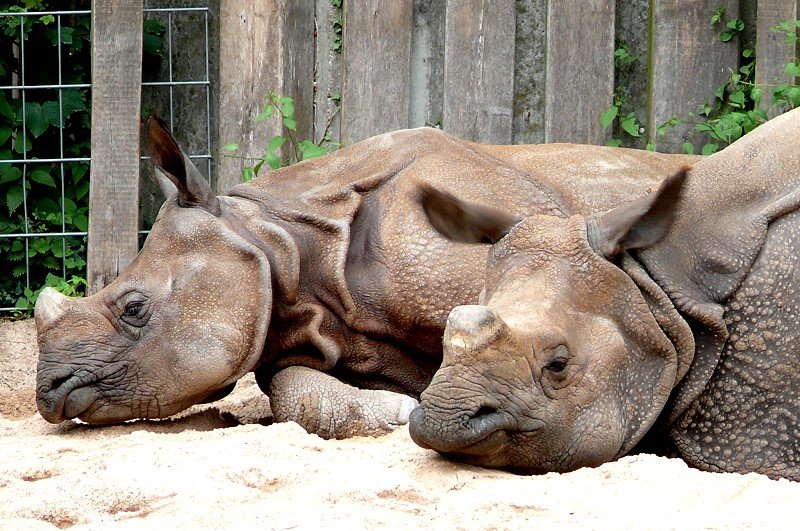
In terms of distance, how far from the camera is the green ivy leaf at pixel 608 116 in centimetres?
714

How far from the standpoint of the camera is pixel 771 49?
6.94 m

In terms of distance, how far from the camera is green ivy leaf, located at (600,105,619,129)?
714 centimetres

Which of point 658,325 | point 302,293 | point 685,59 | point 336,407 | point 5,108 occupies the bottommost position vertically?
point 336,407

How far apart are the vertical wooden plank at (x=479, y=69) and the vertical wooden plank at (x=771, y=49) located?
1319 millimetres

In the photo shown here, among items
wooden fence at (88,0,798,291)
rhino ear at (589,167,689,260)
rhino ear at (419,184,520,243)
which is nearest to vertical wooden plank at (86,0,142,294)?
wooden fence at (88,0,798,291)

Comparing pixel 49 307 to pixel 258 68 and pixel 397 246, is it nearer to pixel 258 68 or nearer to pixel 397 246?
pixel 397 246

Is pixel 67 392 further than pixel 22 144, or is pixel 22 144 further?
pixel 22 144

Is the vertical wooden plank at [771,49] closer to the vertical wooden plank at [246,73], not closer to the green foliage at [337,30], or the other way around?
the green foliage at [337,30]

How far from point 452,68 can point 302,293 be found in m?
2.05

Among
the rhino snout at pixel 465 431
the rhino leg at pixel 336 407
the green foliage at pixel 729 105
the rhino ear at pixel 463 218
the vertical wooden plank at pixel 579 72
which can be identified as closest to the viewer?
the rhino snout at pixel 465 431

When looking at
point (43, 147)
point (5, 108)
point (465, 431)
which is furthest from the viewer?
point (43, 147)

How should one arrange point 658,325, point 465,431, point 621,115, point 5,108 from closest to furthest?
point 465,431
point 658,325
point 621,115
point 5,108

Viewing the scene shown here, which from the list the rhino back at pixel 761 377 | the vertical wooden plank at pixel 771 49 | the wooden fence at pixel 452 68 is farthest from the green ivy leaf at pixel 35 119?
the rhino back at pixel 761 377

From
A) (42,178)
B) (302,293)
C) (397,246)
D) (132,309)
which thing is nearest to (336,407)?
(302,293)
